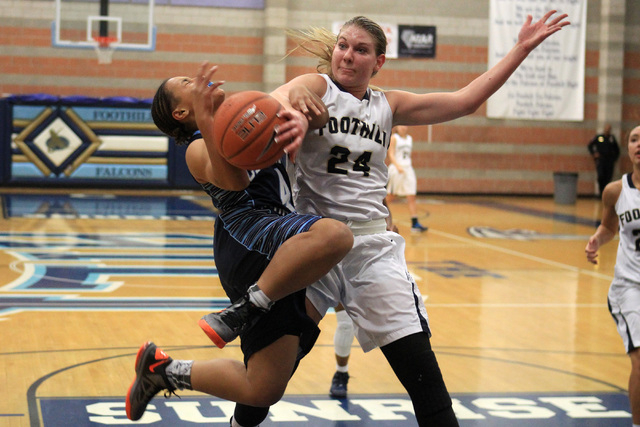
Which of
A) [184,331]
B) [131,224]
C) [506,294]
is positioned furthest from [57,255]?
[506,294]

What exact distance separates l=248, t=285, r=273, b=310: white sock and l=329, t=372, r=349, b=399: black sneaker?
1.83m

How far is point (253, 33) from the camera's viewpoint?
63.1 ft

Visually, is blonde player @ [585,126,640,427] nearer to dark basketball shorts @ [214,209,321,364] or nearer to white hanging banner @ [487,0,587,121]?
dark basketball shorts @ [214,209,321,364]

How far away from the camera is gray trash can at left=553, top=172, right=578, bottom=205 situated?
18.6 meters

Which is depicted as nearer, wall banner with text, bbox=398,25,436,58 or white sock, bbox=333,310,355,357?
white sock, bbox=333,310,355,357

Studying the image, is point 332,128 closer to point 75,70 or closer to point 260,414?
point 260,414

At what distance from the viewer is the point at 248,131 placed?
2.84 m

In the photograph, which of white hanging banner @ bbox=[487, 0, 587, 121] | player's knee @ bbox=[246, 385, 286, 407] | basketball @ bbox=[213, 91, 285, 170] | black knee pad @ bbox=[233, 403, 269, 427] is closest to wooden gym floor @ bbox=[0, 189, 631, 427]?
black knee pad @ bbox=[233, 403, 269, 427]

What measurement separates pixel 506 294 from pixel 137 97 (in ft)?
41.6

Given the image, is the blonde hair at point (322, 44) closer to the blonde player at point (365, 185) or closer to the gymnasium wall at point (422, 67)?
the blonde player at point (365, 185)

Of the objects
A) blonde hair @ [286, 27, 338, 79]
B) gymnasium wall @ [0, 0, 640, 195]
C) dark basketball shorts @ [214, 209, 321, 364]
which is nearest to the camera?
dark basketball shorts @ [214, 209, 321, 364]

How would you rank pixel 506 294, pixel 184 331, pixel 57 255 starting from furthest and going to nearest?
pixel 57 255 → pixel 506 294 → pixel 184 331

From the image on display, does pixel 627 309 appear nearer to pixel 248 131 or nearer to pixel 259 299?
pixel 259 299

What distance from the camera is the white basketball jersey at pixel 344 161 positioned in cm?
331
